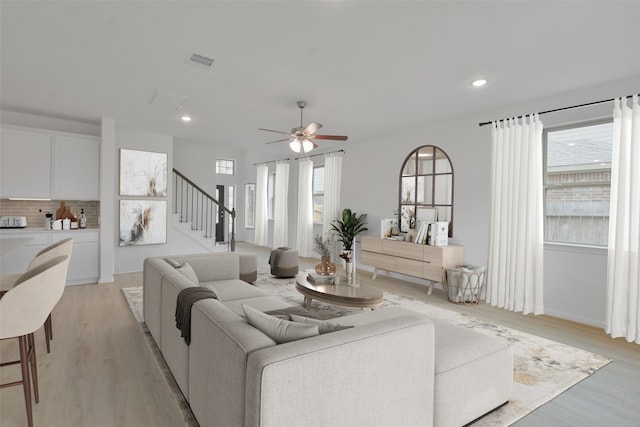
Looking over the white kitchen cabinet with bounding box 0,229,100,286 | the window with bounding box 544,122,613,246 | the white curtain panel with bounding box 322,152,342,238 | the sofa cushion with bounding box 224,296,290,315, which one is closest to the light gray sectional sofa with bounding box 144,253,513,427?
the sofa cushion with bounding box 224,296,290,315

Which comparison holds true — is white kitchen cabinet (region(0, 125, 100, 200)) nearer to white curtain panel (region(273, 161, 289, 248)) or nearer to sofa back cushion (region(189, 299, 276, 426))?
white curtain panel (region(273, 161, 289, 248))

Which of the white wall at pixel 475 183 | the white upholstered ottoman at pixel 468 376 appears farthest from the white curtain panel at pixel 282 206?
the white upholstered ottoman at pixel 468 376

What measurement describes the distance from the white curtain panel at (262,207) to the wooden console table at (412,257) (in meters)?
4.59

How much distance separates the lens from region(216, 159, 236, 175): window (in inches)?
431

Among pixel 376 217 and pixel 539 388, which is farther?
pixel 376 217

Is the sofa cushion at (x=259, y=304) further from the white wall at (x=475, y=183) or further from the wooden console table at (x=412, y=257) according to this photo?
the white wall at (x=475, y=183)

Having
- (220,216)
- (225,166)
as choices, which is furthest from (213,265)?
(225,166)

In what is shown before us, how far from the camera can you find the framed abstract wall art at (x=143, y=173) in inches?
245

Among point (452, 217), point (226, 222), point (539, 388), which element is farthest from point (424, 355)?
point (226, 222)

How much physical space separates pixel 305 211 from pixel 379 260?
2948 mm

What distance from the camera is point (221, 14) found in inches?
101

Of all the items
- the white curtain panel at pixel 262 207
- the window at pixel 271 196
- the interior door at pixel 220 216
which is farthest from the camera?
the interior door at pixel 220 216

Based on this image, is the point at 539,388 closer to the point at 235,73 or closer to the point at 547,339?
the point at 547,339

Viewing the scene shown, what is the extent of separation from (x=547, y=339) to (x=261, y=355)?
3.46m
